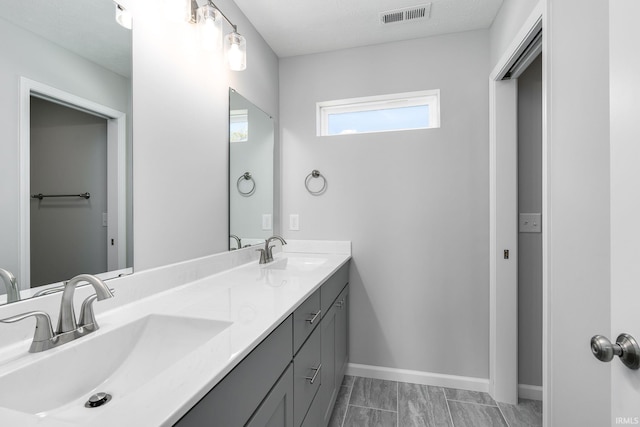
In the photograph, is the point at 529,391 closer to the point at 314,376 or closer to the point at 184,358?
the point at 314,376

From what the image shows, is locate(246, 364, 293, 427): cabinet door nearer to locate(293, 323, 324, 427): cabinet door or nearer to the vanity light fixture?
locate(293, 323, 324, 427): cabinet door

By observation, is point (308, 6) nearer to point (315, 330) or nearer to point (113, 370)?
point (315, 330)

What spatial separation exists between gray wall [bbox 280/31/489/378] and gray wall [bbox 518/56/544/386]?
0.69ft

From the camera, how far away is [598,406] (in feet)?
2.89

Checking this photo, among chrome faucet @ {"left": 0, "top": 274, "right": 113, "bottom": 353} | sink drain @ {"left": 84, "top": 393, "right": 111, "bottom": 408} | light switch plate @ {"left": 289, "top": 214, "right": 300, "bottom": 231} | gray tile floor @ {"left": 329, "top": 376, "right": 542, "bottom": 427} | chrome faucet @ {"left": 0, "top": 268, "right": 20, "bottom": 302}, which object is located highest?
light switch plate @ {"left": 289, "top": 214, "right": 300, "bottom": 231}

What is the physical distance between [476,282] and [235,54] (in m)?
2.08

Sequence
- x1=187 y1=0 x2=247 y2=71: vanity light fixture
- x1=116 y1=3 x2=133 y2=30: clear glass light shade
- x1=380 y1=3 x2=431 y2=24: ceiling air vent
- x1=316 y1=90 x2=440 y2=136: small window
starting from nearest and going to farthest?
x1=116 y1=3 x2=133 y2=30: clear glass light shade → x1=187 y1=0 x2=247 y2=71: vanity light fixture → x1=380 y1=3 x2=431 y2=24: ceiling air vent → x1=316 y1=90 x2=440 y2=136: small window

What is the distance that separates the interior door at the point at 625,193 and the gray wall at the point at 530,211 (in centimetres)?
155

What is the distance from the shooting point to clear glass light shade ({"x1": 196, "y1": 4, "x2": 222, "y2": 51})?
1.37 meters

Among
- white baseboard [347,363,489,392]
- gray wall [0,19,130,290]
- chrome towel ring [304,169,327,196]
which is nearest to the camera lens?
Answer: gray wall [0,19,130,290]

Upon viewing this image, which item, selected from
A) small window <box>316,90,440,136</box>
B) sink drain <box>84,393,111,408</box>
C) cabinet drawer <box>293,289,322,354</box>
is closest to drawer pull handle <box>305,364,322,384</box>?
cabinet drawer <box>293,289,322,354</box>

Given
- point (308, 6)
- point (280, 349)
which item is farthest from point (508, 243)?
point (308, 6)

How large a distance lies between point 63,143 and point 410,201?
6.25 ft

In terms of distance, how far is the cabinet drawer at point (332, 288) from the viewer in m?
1.51
